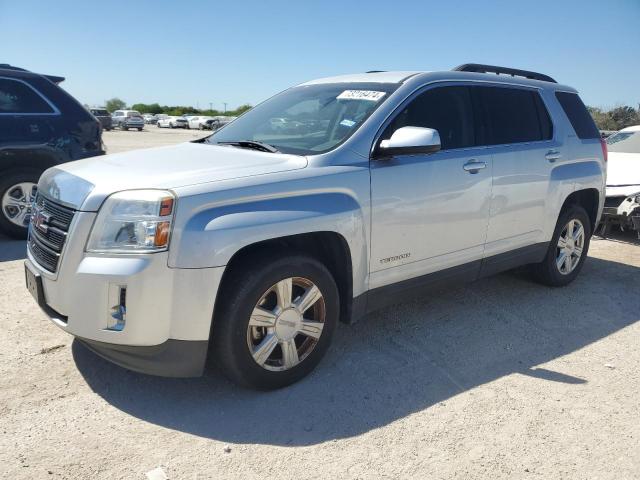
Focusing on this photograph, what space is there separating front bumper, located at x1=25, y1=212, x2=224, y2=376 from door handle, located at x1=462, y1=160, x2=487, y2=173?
2.04 m

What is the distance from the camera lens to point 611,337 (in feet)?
13.5

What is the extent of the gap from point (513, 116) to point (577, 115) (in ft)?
3.65

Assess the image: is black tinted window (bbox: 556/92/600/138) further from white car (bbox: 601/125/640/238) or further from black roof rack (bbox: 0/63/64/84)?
black roof rack (bbox: 0/63/64/84)

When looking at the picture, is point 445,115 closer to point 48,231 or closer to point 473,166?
point 473,166

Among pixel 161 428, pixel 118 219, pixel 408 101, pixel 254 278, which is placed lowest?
pixel 161 428

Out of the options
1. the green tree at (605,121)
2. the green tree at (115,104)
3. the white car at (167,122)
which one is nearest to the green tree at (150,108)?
the green tree at (115,104)

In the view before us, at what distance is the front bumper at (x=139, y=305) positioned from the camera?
265 centimetres

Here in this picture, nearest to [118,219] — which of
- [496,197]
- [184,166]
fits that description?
[184,166]

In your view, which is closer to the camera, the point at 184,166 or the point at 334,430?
the point at 334,430

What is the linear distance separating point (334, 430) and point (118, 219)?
4.99 ft

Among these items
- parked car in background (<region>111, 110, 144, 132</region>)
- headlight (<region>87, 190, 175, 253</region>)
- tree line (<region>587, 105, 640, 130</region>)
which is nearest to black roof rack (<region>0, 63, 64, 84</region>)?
headlight (<region>87, 190, 175, 253</region>)

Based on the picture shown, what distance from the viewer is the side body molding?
105 inches

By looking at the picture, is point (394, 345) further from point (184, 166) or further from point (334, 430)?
point (184, 166)

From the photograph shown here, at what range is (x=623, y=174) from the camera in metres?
7.55
